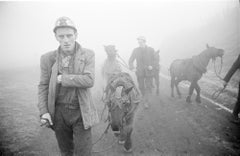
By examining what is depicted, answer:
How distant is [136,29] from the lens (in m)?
63.6

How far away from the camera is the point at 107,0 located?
117000mm

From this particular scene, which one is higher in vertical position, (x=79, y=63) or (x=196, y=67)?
(x=79, y=63)

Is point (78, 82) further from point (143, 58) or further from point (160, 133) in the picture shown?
point (143, 58)

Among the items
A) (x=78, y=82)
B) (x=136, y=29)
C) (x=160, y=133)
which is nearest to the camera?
(x=78, y=82)

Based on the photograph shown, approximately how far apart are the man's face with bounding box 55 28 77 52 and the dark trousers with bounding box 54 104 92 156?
899mm

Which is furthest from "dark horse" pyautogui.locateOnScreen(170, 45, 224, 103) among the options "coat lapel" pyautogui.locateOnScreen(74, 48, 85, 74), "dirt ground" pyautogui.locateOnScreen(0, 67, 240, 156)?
"coat lapel" pyautogui.locateOnScreen(74, 48, 85, 74)

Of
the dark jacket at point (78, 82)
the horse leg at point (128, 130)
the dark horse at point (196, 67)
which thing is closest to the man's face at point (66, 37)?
the dark jacket at point (78, 82)

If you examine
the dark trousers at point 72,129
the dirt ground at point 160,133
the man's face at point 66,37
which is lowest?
the dirt ground at point 160,133

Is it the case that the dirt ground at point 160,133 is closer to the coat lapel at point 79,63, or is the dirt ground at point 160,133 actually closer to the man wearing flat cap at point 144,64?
the man wearing flat cap at point 144,64

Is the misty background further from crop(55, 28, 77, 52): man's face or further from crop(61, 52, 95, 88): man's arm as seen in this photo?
crop(55, 28, 77, 52): man's face

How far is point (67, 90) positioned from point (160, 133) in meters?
3.38

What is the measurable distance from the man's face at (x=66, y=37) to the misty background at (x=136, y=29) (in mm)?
13511

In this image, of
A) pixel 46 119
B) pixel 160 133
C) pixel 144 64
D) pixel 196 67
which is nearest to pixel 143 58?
pixel 144 64

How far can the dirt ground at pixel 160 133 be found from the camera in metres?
3.97
